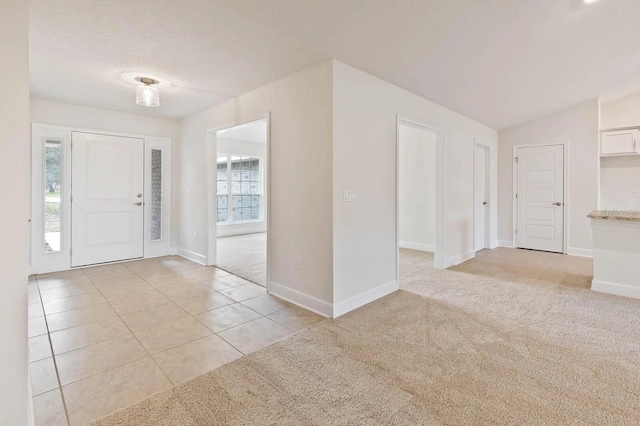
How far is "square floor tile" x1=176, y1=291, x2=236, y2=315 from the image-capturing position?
3.23 m

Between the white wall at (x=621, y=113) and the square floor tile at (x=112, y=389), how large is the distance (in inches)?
312

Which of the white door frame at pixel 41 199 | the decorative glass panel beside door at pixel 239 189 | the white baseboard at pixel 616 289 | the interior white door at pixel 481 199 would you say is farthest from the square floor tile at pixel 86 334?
the interior white door at pixel 481 199

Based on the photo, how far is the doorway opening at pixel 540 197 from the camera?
19.6 feet

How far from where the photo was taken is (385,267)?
362 cm

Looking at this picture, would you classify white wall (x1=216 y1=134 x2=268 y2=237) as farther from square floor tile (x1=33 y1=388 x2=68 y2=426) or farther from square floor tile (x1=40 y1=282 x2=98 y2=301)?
square floor tile (x1=33 y1=388 x2=68 y2=426)

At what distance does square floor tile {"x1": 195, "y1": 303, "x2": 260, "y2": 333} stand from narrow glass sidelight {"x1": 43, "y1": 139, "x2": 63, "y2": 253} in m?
3.22

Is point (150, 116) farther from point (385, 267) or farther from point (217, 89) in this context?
point (385, 267)

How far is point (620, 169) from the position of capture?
573cm

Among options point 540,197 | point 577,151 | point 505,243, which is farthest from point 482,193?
point 577,151

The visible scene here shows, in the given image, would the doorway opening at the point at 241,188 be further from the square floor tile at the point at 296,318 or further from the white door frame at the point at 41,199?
the square floor tile at the point at 296,318

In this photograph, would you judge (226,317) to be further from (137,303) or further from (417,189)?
(417,189)

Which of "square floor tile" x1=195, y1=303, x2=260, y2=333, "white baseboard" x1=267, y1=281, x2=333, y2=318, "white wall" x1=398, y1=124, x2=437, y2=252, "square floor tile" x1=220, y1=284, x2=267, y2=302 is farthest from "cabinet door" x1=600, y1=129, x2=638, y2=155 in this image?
"square floor tile" x1=195, y1=303, x2=260, y2=333

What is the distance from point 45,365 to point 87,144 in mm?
3813

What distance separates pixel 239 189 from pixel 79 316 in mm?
5994
